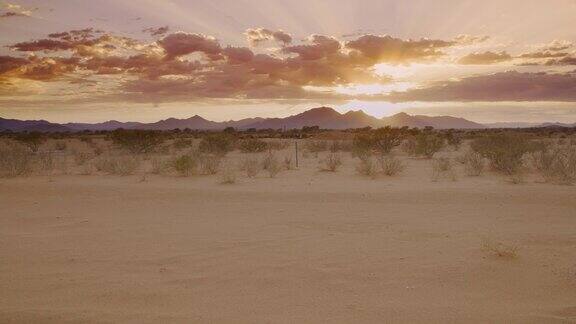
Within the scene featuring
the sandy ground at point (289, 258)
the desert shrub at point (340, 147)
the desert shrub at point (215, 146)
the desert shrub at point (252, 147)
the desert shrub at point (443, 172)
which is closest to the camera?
the sandy ground at point (289, 258)

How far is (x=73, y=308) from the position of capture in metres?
5.63

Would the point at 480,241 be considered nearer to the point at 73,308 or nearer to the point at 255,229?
the point at 255,229

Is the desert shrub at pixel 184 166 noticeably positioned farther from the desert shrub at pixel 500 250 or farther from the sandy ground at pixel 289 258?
the desert shrub at pixel 500 250

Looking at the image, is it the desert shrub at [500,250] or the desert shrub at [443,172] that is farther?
the desert shrub at [443,172]

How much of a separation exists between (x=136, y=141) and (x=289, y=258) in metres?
29.3

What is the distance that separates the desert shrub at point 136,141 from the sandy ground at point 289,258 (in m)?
20.6

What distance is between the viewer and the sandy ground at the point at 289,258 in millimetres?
5609

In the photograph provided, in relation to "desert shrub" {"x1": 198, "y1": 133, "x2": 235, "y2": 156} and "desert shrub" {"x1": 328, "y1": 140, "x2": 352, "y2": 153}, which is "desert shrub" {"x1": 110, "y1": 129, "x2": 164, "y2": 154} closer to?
"desert shrub" {"x1": 198, "y1": 133, "x2": 235, "y2": 156}

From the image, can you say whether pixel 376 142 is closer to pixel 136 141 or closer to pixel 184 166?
pixel 184 166

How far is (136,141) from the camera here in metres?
34.7

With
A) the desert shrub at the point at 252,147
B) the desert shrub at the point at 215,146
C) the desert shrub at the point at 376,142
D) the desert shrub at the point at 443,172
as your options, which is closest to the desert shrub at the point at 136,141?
the desert shrub at the point at 215,146

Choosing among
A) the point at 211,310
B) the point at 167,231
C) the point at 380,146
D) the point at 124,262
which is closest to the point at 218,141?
the point at 380,146

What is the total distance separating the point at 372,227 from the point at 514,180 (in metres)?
8.51

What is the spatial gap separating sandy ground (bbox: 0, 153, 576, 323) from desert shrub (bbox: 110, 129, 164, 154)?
20613mm
